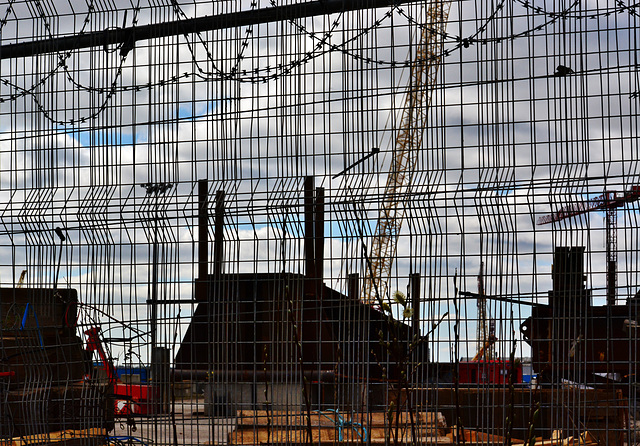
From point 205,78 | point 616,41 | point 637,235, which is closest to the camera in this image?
point 637,235

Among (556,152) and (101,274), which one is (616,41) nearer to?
(556,152)

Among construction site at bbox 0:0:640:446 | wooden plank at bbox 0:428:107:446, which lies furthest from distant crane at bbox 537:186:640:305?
wooden plank at bbox 0:428:107:446

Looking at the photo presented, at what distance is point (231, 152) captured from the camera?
15.6 feet

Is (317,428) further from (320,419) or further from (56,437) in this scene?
(56,437)

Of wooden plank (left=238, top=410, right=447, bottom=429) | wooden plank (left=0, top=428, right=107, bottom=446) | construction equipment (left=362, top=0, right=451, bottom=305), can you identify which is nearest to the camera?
construction equipment (left=362, top=0, right=451, bottom=305)

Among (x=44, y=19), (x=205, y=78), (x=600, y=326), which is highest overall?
(x=44, y=19)

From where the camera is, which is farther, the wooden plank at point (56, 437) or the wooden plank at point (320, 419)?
the wooden plank at point (56, 437)

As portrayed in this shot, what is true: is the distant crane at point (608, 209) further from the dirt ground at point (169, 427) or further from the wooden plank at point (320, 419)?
the dirt ground at point (169, 427)

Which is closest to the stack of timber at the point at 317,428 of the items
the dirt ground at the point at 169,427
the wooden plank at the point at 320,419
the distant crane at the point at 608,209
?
the wooden plank at the point at 320,419

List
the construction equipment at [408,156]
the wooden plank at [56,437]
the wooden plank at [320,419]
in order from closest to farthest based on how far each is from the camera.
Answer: the construction equipment at [408,156] < the wooden plank at [320,419] < the wooden plank at [56,437]

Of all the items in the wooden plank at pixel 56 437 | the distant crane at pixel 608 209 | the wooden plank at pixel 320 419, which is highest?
the distant crane at pixel 608 209

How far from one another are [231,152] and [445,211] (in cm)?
148

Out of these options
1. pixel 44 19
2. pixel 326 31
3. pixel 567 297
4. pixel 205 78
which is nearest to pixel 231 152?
pixel 205 78

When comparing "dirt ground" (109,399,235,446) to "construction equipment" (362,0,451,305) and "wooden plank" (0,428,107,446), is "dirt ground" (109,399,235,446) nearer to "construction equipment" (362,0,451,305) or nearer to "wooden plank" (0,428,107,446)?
"wooden plank" (0,428,107,446)
